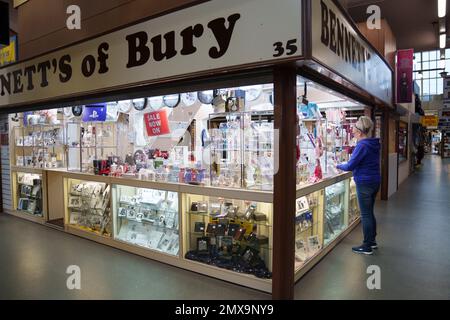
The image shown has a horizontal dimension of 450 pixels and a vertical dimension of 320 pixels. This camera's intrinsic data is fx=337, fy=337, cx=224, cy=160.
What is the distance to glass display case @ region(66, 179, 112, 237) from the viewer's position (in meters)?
4.96

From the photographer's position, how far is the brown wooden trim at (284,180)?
2842 mm

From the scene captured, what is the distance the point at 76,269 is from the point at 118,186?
1255 mm

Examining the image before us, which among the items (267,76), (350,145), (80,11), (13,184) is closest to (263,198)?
(267,76)

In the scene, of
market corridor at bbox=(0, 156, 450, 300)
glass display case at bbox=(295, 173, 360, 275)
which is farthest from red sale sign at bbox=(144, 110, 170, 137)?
glass display case at bbox=(295, 173, 360, 275)

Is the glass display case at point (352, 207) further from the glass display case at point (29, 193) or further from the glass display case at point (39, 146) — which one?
the glass display case at point (29, 193)

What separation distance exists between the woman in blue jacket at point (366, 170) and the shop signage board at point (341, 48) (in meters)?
0.69

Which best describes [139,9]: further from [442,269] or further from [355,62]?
[442,269]

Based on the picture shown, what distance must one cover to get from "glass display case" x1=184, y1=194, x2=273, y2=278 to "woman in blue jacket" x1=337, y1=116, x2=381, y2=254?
1.48 meters

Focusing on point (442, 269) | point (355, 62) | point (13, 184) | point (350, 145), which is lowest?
point (442, 269)

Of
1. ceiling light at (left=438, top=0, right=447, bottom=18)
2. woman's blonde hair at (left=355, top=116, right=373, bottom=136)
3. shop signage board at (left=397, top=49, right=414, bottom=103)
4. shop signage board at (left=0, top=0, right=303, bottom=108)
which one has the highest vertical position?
ceiling light at (left=438, top=0, right=447, bottom=18)

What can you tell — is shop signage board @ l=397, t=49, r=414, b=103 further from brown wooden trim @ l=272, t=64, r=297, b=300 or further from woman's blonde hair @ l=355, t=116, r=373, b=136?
brown wooden trim @ l=272, t=64, r=297, b=300

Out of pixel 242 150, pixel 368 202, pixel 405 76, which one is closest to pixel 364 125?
pixel 368 202

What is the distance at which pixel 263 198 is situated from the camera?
3.19 metres

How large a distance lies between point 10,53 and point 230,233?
19.0ft
